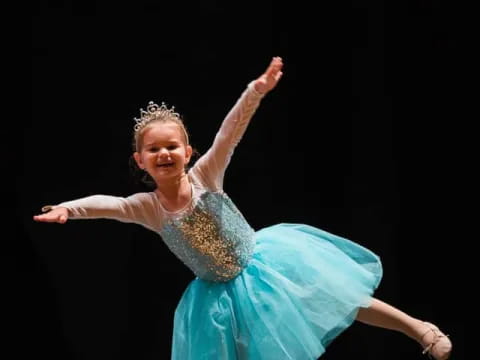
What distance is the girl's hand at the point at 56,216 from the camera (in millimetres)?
1326

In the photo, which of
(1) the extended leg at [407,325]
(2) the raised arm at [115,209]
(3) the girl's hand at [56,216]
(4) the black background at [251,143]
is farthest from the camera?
(4) the black background at [251,143]

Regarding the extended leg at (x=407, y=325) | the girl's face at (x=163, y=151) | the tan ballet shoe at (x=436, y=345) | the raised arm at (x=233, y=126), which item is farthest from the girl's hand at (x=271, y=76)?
the tan ballet shoe at (x=436, y=345)

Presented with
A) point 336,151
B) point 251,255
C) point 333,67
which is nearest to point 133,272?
point 251,255

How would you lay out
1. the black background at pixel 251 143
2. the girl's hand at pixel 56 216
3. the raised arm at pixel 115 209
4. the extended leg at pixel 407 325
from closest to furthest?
the girl's hand at pixel 56 216 → the raised arm at pixel 115 209 → the extended leg at pixel 407 325 → the black background at pixel 251 143

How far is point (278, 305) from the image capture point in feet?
4.88

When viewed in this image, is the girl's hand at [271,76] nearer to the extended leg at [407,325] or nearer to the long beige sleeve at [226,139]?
the long beige sleeve at [226,139]

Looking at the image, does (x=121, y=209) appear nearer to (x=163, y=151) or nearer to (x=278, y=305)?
(x=163, y=151)

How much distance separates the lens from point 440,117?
6.41 feet

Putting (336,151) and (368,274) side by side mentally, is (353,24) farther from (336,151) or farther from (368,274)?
(368,274)

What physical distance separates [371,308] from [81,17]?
3.55 feet

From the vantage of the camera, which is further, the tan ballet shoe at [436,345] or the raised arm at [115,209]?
the tan ballet shoe at [436,345]

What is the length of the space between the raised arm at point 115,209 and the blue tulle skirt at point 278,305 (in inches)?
7.5

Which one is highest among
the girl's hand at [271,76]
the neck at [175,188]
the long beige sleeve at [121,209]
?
the girl's hand at [271,76]

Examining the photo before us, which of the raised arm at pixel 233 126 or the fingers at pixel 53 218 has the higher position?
the raised arm at pixel 233 126
